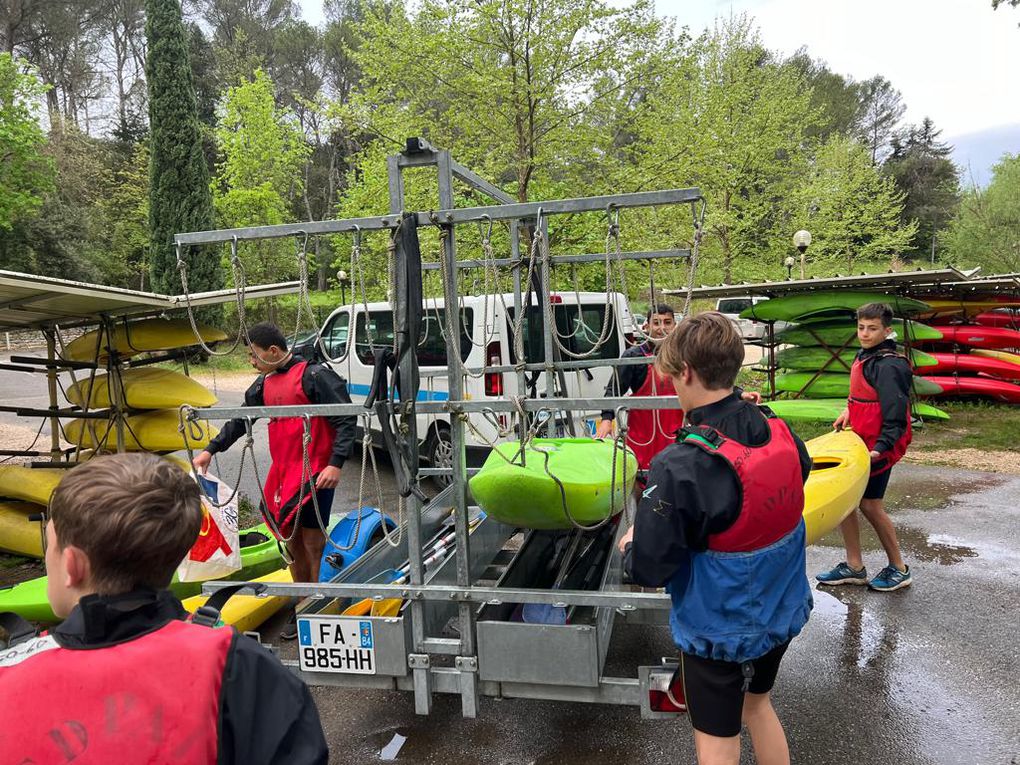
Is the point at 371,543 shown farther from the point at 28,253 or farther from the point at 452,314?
the point at 28,253

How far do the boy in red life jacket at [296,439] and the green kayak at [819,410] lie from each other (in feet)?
24.9

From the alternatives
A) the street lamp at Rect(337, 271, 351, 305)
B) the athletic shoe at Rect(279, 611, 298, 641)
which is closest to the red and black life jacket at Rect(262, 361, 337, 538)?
the athletic shoe at Rect(279, 611, 298, 641)

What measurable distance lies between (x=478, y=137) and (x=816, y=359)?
655 centimetres

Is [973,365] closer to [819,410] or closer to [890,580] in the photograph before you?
[819,410]

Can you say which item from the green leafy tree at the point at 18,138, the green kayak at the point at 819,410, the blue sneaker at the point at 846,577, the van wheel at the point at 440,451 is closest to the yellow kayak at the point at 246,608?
the van wheel at the point at 440,451

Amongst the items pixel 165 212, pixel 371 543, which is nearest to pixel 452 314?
pixel 371 543

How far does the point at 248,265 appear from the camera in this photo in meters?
24.9

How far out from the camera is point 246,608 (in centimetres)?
425

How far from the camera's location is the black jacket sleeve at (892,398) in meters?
4.19

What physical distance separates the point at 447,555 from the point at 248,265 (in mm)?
23538

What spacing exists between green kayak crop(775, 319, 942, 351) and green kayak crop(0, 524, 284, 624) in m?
9.08

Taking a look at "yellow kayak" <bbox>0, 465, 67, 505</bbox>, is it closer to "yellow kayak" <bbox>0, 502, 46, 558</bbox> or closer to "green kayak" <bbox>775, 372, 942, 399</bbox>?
"yellow kayak" <bbox>0, 502, 46, 558</bbox>

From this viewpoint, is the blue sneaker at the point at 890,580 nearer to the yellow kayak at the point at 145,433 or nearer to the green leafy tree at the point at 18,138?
the yellow kayak at the point at 145,433

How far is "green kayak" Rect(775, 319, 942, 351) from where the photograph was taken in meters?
10.4
